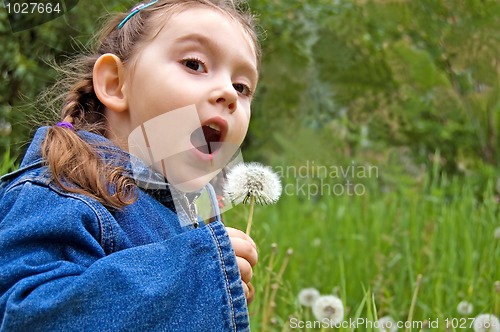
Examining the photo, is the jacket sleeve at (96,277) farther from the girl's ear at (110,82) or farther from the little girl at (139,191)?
the girl's ear at (110,82)

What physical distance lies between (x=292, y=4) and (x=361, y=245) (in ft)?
3.57

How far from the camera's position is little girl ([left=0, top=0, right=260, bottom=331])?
859mm

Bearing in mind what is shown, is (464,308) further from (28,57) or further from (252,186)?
(28,57)

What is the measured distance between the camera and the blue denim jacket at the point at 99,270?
33.2 inches

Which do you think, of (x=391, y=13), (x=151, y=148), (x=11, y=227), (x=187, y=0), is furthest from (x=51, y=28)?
(x=391, y=13)

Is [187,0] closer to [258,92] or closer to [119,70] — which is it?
[119,70]

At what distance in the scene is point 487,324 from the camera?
1.52 meters

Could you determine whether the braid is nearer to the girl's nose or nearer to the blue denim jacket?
the blue denim jacket

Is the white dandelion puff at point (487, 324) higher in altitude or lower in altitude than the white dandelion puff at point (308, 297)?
higher

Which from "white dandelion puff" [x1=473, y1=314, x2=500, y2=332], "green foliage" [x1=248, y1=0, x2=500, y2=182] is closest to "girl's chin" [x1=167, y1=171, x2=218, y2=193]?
"white dandelion puff" [x1=473, y1=314, x2=500, y2=332]

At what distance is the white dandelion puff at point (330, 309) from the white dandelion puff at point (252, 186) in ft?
1.54

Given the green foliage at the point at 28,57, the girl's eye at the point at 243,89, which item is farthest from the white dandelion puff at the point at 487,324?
the green foliage at the point at 28,57

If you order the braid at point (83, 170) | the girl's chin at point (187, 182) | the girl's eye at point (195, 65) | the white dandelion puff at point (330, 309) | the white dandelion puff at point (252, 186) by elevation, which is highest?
the girl's eye at point (195, 65)

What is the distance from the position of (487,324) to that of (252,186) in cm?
70
